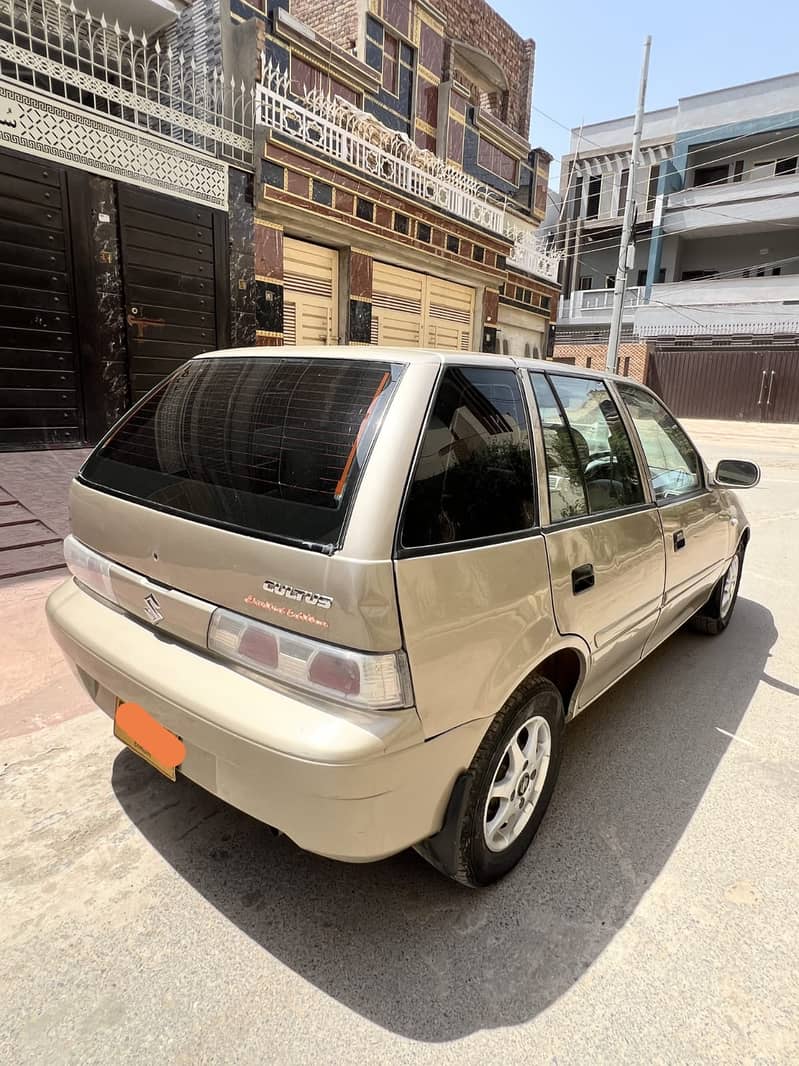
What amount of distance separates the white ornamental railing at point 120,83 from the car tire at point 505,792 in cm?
808

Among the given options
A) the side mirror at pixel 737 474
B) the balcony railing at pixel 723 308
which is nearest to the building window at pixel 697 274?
the balcony railing at pixel 723 308

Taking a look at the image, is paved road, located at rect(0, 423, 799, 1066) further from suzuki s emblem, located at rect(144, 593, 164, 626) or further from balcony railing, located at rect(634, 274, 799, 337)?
balcony railing, located at rect(634, 274, 799, 337)

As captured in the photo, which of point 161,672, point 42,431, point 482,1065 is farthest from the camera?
point 42,431

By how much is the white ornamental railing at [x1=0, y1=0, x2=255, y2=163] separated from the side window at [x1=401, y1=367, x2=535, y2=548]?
24.1ft

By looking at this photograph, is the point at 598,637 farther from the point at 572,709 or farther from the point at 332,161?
the point at 332,161

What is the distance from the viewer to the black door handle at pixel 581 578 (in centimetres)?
223

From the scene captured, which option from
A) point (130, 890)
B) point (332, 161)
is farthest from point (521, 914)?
point (332, 161)

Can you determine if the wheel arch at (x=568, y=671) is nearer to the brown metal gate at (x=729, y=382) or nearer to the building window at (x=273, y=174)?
the building window at (x=273, y=174)

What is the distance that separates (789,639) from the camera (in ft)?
14.2

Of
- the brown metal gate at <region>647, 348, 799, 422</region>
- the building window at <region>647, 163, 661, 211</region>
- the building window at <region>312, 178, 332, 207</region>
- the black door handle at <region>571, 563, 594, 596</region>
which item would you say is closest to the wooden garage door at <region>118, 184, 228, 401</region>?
the building window at <region>312, 178, 332, 207</region>

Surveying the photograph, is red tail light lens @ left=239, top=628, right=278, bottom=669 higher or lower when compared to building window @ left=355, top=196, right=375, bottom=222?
lower

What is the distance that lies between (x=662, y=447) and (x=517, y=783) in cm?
218

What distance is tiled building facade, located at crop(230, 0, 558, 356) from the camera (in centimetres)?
934

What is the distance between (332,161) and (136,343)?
167 inches
